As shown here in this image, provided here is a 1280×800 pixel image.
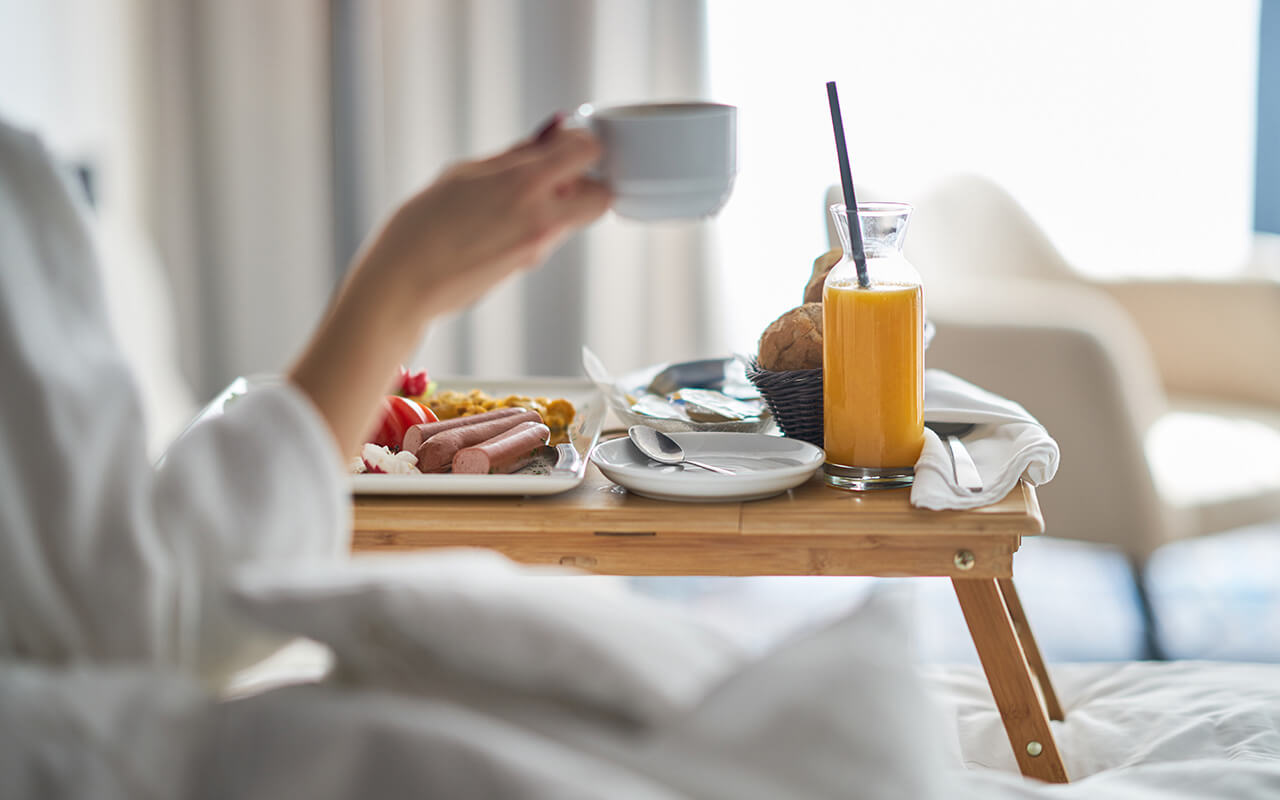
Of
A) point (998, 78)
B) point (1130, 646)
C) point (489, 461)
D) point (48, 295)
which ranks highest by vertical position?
point (998, 78)

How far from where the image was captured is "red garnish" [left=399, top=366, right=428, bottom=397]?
1335 mm

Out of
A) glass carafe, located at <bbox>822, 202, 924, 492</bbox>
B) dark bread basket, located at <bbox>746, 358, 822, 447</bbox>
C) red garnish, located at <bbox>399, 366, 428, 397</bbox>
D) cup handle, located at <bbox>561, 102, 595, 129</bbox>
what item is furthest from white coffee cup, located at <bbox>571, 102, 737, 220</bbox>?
red garnish, located at <bbox>399, 366, 428, 397</bbox>

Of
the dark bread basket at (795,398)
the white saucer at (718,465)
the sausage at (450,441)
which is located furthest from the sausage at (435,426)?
the dark bread basket at (795,398)

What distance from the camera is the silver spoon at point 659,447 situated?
1108 mm

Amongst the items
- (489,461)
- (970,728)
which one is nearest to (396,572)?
(489,461)

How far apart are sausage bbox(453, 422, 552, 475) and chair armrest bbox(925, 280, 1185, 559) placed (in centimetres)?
114

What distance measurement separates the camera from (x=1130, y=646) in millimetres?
2223

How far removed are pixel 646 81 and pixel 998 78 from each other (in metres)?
0.87

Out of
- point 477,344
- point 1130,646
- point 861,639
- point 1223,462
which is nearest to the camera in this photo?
point 861,639

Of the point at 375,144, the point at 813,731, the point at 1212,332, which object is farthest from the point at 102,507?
the point at 375,144

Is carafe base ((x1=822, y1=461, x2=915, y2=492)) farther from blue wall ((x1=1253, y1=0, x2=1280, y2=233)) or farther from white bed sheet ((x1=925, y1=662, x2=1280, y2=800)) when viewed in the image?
blue wall ((x1=1253, y1=0, x2=1280, y2=233))

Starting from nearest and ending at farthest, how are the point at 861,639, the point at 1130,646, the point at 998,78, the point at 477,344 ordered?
the point at 861,639, the point at 1130,646, the point at 998,78, the point at 477,344

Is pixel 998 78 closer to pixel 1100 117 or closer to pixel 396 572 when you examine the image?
pixel 1100 117

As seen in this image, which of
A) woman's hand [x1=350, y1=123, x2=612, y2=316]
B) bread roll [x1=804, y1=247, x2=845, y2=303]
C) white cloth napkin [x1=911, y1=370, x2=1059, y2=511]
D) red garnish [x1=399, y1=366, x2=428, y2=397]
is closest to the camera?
woman's hand [x1=350, y1=123, x2=612, y2=316]
